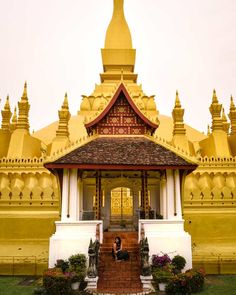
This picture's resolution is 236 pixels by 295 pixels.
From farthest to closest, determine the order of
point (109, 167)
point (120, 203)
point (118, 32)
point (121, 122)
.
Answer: point (118, 32), point (120, 203), point (121, 122), point (109, 167)

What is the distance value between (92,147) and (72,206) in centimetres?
243

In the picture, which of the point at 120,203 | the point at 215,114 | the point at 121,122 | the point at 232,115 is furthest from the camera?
the point at 232,115

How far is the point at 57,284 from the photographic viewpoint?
10070mm

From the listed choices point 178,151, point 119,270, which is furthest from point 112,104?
point 119,270

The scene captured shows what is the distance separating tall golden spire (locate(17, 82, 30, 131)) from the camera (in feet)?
69.3

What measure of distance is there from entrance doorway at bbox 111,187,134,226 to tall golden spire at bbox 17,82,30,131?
7.03 m

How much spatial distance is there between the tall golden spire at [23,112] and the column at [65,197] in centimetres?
889

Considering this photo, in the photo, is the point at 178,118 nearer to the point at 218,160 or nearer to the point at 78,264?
the point at 218,160

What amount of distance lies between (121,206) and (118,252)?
628cm

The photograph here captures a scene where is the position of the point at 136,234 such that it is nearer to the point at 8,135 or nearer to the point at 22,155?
the point at 22,155

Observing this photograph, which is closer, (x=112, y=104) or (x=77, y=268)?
(x=77, y=268)

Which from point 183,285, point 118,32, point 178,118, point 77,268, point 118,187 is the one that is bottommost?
point 183,285

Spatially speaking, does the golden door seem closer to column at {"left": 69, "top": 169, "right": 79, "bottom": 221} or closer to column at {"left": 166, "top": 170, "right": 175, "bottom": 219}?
column at {"left": 166, "top": 170, "right": 175, "bottom": 219}

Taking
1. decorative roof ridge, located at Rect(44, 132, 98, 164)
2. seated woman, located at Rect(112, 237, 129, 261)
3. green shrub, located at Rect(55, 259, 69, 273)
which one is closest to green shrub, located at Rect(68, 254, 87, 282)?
green shrub, located at Rect(55, 259, 69, 273)
